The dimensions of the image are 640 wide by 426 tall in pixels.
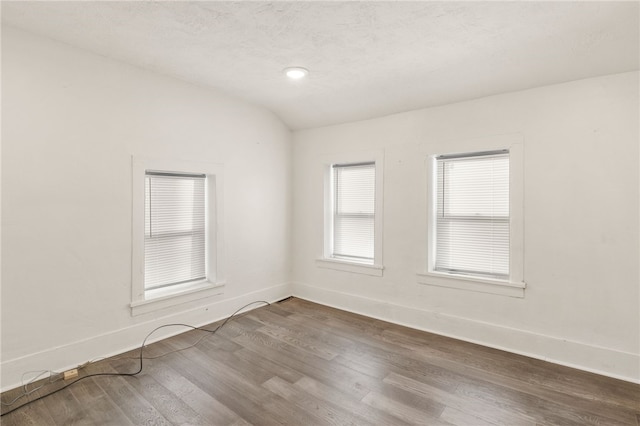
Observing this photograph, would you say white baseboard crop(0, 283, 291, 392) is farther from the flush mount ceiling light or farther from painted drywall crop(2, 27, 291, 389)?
the flush mount ceiling light

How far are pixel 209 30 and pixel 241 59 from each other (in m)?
0.48

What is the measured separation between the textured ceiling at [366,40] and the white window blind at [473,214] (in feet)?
2.29

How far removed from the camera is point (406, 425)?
2.03m

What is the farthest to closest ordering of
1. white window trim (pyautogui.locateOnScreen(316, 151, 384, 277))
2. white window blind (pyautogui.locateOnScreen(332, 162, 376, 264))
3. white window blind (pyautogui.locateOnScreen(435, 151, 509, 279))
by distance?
1. white window blind (pyautogui.locateOnScreen(332, 162, 376, 264))
2. white window trim (pyautogui.locateOnScreen(316, 151, 384, 277))
3. white window blind (pyautogui.locateOnScreen(435, 151, 509, 279))

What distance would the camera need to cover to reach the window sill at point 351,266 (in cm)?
396

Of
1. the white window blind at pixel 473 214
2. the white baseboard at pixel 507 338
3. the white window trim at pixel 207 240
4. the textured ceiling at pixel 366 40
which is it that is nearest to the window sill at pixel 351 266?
the white baseboard at pixel 507 338

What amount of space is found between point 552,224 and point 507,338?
44.5 inches

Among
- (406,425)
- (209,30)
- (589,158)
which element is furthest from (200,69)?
(589,158)

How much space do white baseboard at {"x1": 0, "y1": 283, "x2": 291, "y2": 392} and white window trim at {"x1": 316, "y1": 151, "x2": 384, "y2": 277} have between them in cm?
121

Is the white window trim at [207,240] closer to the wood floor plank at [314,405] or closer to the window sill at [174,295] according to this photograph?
the window sill at [174,295]

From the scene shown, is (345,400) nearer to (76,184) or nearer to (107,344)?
(107,344)

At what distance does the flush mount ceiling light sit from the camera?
3.01m

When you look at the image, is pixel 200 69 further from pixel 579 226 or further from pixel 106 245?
pixel 579 226

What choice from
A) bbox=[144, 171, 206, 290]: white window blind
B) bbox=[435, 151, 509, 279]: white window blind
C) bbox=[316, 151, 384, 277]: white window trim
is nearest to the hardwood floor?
bbox=[144, 171, 206, 290]: white window blind
